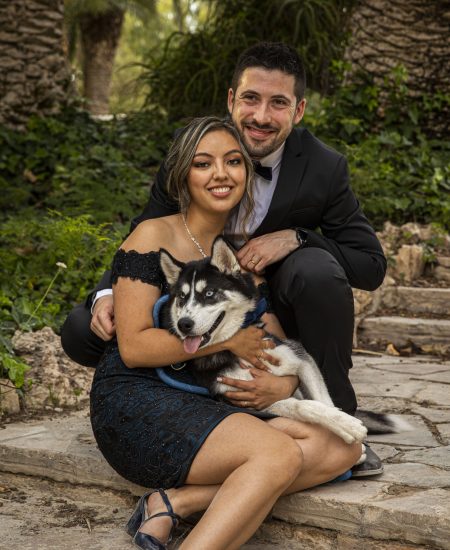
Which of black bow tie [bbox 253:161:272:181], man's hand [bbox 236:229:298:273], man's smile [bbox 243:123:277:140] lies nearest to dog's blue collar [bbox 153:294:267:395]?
man's hand [bbox 236:229:298:273]

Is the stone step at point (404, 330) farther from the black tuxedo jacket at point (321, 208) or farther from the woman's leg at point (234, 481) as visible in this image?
the woman's leg at point (234, 481)

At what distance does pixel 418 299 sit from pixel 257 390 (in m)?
3.79

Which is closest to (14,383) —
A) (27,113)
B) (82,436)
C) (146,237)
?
(82,436)

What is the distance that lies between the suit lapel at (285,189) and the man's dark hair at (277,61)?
1.04 ft

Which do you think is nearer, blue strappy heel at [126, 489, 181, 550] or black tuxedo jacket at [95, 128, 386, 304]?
blue strappy heel at [126, 489, 181, 550]

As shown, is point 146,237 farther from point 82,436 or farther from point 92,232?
point 92,232

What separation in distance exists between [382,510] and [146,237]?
139 cm

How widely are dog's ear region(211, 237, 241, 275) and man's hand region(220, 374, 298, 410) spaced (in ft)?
1.32

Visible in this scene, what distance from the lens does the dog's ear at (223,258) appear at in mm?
3087

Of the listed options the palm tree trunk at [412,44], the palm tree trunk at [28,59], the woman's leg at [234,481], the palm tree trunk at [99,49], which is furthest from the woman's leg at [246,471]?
the palm tree trunk at [99,49]

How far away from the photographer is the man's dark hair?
12.6 feet

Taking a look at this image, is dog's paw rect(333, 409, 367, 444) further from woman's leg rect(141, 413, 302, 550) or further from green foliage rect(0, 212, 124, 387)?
green foliage rect(0, 212, 124, 387)

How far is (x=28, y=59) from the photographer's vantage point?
8.78 meters

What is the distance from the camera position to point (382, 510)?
115 inches
